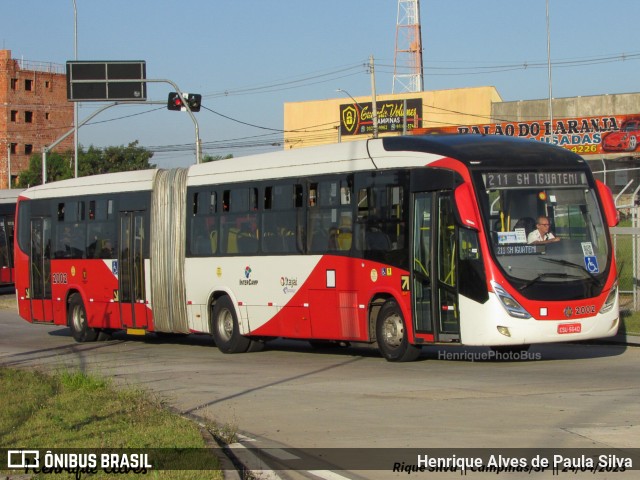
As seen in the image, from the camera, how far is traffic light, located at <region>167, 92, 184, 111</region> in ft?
110

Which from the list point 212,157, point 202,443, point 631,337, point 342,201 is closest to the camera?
point 202,443

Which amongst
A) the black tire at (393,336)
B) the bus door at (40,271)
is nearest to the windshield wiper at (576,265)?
the black tire at (393,336)

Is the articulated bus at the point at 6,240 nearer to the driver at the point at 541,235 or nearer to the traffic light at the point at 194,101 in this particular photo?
the traffic light at the point at 194,101

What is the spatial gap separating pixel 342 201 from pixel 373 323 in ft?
6.89

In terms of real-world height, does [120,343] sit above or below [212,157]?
below

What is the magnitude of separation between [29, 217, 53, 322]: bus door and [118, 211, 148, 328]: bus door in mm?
3140

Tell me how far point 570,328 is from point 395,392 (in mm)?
3244

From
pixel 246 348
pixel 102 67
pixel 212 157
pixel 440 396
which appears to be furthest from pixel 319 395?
pixel 212 157

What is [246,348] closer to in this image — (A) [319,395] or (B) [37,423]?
(A) [319,395]

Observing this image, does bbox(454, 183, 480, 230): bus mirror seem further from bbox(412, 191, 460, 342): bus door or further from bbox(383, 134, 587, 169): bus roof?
bbox(383, 134, 587, 169): bus roof

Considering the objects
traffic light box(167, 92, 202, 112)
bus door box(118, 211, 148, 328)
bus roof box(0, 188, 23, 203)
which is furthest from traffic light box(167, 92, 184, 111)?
bus roof box(0, 188, 23, 203)

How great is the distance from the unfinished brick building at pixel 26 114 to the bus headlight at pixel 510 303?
299 feet

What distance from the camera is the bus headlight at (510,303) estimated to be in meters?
15.5

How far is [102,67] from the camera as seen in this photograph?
1428 inches
